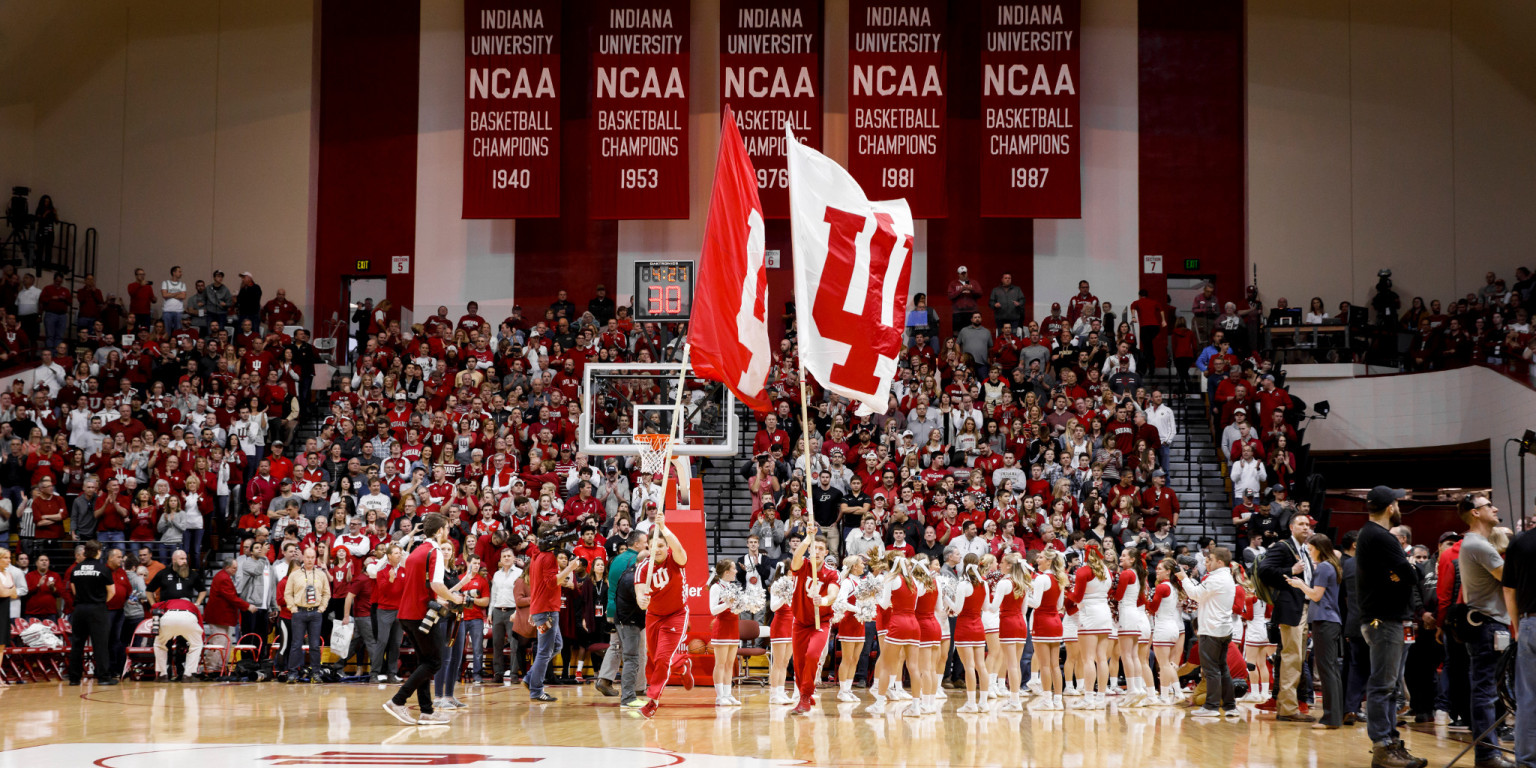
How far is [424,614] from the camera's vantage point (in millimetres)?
13703

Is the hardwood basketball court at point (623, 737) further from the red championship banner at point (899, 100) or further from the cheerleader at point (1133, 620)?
the red championship banner at point (899, 100)

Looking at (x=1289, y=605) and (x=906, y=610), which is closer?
(x=1289, y=605)

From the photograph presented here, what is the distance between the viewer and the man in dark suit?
45.3 ft

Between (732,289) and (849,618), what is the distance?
14.0 feet

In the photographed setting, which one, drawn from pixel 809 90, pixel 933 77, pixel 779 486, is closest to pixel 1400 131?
pixel 933 77

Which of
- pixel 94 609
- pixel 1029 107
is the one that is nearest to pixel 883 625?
pixel 94 609

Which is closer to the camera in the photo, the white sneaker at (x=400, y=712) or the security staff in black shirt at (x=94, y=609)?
the white sneaker at (x=400, y=712)

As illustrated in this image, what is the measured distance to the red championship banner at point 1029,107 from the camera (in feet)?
97.8

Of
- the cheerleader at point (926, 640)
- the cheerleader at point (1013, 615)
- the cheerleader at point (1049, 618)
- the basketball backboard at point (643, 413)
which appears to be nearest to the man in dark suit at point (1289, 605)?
the cheerleader at point (1049, 618)

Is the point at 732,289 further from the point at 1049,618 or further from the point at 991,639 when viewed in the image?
the point at 991,639

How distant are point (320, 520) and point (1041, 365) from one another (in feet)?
40.2

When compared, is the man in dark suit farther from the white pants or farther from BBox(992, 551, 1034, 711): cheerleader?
the white pants

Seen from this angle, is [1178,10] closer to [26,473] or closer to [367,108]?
[367,108]

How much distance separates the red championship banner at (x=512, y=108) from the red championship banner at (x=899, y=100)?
20.8ft
